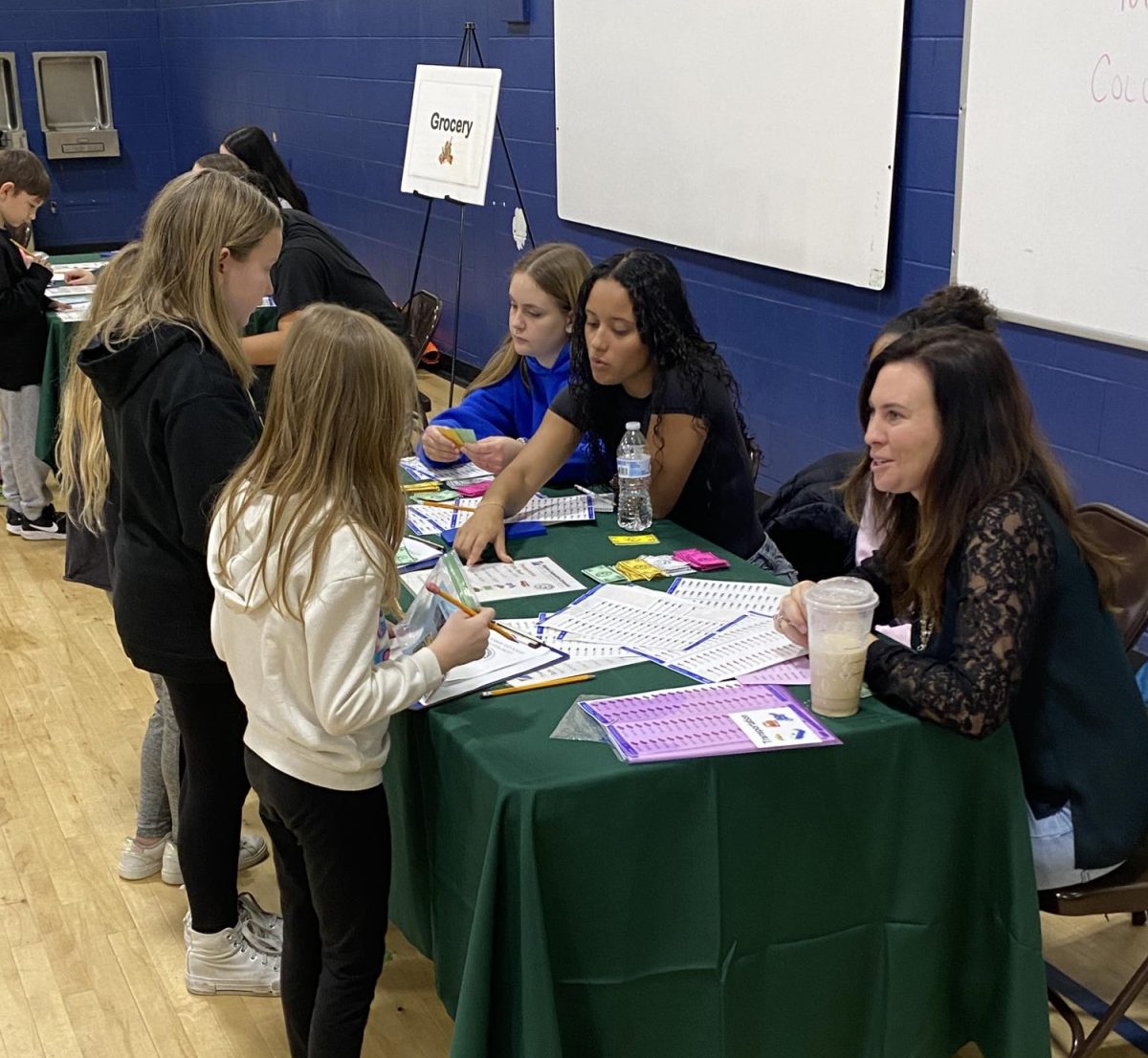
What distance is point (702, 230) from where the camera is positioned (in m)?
5.05

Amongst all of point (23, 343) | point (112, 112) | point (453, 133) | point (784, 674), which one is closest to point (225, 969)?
point (784, 674)

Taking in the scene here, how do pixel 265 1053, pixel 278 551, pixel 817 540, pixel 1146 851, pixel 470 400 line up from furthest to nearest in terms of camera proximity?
pixel 470 400 < pixel 817 540 < pixel 265 1053 < pixel 1146 851 < pixel 278 551

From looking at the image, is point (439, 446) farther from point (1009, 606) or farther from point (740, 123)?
point (740, 123)

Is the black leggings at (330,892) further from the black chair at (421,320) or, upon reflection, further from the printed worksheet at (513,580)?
the black chair at (421,320)

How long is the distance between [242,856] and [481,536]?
994 mm

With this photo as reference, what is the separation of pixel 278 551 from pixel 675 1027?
829mm

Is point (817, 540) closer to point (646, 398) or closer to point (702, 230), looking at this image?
point (646, 398)

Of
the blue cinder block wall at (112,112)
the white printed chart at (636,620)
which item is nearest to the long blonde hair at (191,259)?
the white printed chart at (636,620)

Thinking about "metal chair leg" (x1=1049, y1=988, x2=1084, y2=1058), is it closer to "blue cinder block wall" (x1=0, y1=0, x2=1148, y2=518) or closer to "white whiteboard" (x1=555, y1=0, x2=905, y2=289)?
"blue cinder block wall" (x1=0, y1=0, x2=1148, y2=518)

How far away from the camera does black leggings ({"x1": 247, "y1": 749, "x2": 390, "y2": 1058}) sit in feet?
6.13

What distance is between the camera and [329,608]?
1703 mm

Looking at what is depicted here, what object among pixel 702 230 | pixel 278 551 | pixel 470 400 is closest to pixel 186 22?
pixel 702 230

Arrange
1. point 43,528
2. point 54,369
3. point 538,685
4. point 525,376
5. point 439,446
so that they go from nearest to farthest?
1. point 538,685
2. point 439,446
3. point 525,376
4. point 54,369
5. point 43,528

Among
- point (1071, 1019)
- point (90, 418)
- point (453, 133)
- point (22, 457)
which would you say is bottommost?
point (1071, 1019)
